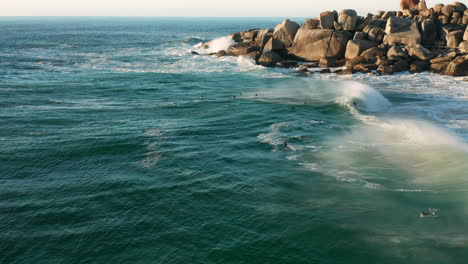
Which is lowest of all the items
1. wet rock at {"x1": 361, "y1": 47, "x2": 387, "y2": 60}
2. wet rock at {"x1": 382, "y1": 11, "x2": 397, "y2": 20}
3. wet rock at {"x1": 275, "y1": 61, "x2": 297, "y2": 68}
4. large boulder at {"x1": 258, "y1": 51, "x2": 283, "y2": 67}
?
wet rock at {"x1": 275, "y1": 61, "x2": 297, "y2": 68}

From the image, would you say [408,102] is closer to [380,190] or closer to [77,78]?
[380,190]

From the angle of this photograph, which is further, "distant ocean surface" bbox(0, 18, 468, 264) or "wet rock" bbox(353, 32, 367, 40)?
"wet rock" bbox(353, 32, 367, 40)

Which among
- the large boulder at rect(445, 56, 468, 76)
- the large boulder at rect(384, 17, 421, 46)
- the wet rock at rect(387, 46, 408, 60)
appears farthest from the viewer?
the large boulder at rect(384, 17, 421, 46)

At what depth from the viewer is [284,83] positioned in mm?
46062

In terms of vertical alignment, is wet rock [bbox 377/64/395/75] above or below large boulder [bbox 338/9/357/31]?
below

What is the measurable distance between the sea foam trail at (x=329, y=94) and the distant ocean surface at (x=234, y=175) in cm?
24

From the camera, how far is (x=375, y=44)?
54594mm

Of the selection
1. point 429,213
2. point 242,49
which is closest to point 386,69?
point 242,49

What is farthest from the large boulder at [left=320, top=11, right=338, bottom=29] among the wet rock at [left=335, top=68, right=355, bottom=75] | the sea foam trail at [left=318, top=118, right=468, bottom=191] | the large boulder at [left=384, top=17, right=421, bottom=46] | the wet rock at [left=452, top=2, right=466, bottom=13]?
the sea foam trail at [left=318, top=118, right=468, bottom=191]

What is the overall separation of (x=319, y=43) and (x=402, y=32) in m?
11.4

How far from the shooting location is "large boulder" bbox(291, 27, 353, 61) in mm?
55312

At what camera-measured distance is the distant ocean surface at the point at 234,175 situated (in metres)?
14.9

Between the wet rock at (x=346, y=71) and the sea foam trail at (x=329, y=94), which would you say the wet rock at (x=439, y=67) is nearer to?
the wet rock at (x=346, y=71)

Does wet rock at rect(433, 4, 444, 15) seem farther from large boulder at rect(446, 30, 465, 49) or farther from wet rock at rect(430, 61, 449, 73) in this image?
wet rock at rect(430, 61, 449, 73)
